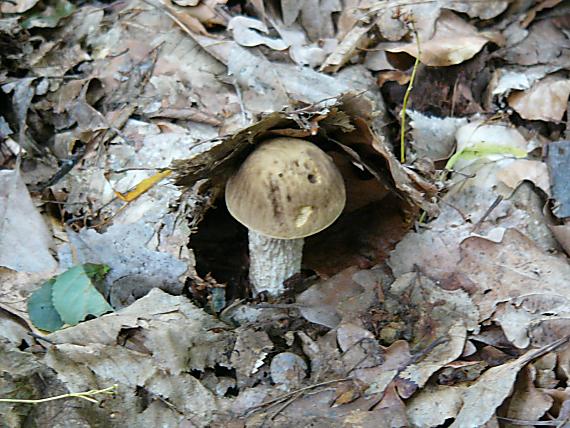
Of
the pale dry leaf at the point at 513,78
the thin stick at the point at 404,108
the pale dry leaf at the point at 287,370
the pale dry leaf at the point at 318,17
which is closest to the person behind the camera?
the pale dry leaf at the point at 287,370

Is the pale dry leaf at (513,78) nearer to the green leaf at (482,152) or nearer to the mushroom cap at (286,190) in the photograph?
the green leaf at (482,152)

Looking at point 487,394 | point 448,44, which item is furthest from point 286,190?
point 448,44

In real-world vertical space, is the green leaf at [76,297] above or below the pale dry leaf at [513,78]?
above

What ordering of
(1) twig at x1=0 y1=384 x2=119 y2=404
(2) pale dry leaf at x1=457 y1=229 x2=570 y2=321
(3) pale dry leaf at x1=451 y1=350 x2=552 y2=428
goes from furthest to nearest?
1. (2) pale dry leaf at x1=457 y1=229 x2=570 y2=321
2. (1) twig at x1=0 y1=384 x2=119 y2=404
3. (3) pale dry leaf at x1=451 y1=350 x2=552 y2=428

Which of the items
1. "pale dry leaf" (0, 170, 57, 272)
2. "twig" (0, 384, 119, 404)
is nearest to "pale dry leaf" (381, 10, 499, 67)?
"pale dry leaf" (0, 170, 57, 272)

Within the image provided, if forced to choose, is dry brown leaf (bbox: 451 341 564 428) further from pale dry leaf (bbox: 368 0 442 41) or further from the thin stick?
pale dry leaf (bbox: 368 0 442 41)

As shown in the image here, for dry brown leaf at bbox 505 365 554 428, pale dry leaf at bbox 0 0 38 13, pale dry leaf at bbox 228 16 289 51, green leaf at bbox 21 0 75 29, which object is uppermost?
pale dry leaf at bbox 0 0 38 13

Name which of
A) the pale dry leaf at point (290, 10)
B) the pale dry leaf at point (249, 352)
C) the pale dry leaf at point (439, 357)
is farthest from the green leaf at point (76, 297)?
the pale dry leaf at point (290, 10)

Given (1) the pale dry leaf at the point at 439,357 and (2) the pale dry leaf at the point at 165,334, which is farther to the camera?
(2) the pale dry leaf at the point at 165,334
